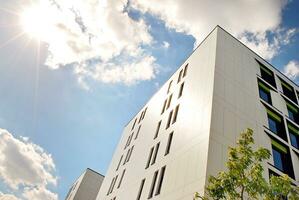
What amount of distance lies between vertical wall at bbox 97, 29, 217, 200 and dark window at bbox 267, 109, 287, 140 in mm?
6818

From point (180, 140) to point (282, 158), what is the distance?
8.52m

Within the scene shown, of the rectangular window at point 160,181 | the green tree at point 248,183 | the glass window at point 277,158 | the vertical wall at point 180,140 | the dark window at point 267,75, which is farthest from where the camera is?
the dark window at point 267,75

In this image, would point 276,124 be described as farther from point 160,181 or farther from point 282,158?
point 160,181

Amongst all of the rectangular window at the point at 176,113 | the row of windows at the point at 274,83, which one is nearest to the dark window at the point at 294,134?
the row of windows at the point at 274,83

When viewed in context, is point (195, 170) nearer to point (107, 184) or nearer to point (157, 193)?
point (157, 193)

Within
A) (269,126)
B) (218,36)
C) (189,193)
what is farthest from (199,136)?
(218,36)

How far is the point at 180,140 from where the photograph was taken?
19.1 meters

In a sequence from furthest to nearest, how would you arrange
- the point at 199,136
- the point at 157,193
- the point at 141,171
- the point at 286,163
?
the point at 141,171
the point at 286,163
the point at 157,193
the point at 199,136

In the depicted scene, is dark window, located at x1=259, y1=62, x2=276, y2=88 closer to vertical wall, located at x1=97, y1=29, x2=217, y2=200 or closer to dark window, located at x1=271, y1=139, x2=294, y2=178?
vertical wall, located at x1=97, y1=29, x2=217, y2=200

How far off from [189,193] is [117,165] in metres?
21.1

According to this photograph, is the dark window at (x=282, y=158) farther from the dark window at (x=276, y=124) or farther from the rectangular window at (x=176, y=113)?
the rectangular window at (x=176, y=113)

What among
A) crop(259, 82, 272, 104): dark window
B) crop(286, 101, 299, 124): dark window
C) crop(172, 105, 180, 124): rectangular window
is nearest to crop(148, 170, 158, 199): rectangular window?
crop(172, 105, 180, 124): rectangular window

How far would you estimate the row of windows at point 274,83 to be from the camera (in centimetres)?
2633

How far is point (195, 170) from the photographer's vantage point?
15.0 meters
